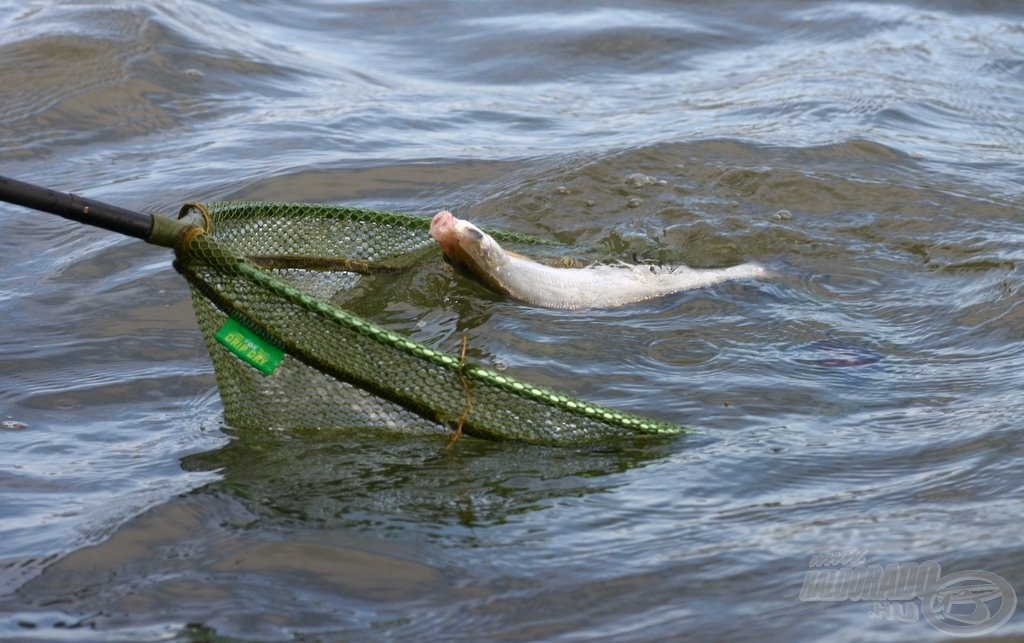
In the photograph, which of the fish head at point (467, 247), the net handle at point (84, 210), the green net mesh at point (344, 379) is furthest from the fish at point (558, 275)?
the net handle at point (84, 210)

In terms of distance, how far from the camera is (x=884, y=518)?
416 centimetres

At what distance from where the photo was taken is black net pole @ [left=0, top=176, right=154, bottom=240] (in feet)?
12.6

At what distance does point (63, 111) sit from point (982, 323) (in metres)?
7.03

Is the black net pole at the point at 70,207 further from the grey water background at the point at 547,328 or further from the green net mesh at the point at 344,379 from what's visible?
the grey water background at the point at 547,328

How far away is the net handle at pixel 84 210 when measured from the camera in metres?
3.85

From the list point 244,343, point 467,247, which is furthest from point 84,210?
point 467,247

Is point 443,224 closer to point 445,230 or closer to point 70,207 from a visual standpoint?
point 445,230

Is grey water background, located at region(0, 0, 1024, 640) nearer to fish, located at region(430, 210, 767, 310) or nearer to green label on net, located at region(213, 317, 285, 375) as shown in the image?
fish, located at region(430, 210, 767, 310)

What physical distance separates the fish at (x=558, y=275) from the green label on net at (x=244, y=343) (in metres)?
1.44

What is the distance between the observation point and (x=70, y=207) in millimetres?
3922

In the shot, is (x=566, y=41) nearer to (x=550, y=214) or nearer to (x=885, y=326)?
(x=550, y=214)

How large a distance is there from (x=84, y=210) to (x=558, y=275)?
114 inches

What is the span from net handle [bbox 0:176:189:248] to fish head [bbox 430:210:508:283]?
170 centimetres

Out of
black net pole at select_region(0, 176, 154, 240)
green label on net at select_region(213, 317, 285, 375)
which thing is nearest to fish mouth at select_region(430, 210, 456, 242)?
green label on net at select_region(213, 317, 285, 375)
